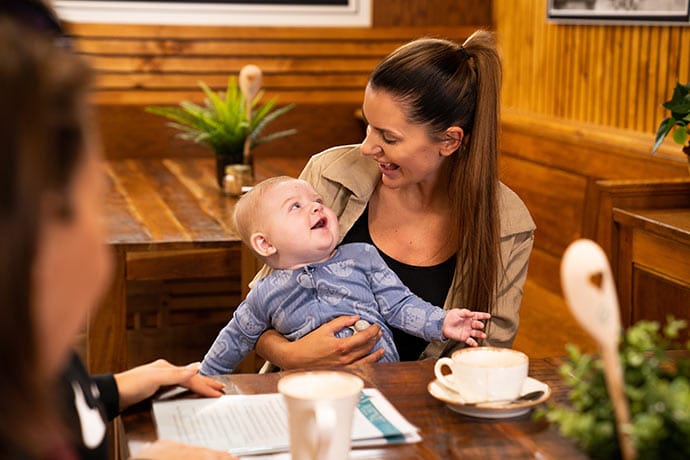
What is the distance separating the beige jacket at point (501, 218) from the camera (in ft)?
8.21

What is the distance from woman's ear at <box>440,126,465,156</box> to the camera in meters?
2.57

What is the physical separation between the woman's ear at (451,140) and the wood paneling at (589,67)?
2402mm

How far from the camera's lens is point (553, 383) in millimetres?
1807

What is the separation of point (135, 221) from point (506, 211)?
1714mm

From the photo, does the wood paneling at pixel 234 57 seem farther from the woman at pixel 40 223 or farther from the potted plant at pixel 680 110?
the woman at pixel 40 223

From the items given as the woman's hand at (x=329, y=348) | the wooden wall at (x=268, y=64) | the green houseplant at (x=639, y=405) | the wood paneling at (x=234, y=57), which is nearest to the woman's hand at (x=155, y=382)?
the woman's hand at (x=329, y=348)

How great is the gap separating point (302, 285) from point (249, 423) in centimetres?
77

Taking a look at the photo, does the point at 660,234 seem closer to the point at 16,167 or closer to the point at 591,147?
the point at 591,147

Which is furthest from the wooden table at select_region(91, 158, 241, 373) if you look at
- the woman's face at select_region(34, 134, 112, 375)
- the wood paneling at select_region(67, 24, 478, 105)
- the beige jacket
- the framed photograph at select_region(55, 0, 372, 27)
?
the woman's face at select_region(34, 134, 112, 375)

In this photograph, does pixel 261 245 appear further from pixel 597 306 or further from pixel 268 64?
pixel 268 64

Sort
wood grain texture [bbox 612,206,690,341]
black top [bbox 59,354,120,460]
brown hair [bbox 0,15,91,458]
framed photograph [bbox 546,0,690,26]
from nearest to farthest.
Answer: brown hair [bbox 0,15,91,458]
black top [bbox 59,354,120,460]
wood grain texture [bbox 612,206,690,341]
framed photograph [bbox 546,0,690,26]

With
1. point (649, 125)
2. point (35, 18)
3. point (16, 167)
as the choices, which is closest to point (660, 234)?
point (649, 125)

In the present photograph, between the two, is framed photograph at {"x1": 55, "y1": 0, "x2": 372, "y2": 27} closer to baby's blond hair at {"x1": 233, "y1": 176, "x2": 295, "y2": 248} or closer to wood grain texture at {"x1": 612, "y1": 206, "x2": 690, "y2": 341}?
wood grain texture at {"x1": 612, "y1": 206, "x2": 690, "y2": 341}

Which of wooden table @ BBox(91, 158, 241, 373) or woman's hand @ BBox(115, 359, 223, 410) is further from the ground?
woman's hand @ BBox(115, 359, 223, 410)
